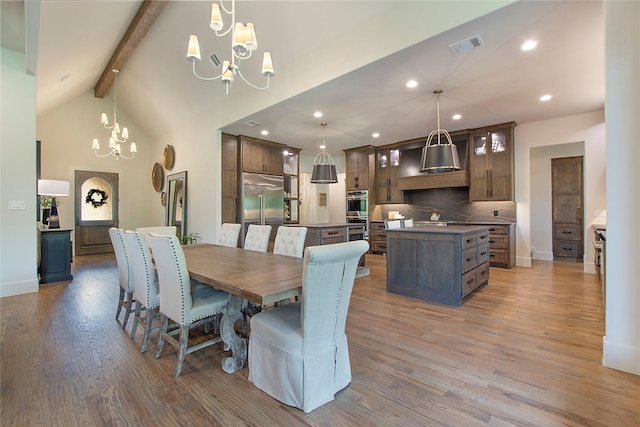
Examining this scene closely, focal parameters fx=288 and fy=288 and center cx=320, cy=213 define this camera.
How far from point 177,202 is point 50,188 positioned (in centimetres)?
242

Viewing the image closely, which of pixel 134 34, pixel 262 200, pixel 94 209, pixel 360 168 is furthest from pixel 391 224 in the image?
pixel 94 209

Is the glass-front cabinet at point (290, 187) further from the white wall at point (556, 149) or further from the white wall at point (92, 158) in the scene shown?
the white wall at point (556, 149)

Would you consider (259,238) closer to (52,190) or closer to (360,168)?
(52,190)

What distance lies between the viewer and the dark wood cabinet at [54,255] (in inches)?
180

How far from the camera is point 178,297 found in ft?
6.45

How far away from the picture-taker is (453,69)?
3.32 metres

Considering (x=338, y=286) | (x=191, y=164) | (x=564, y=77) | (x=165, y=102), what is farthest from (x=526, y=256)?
(x=165, y=102)

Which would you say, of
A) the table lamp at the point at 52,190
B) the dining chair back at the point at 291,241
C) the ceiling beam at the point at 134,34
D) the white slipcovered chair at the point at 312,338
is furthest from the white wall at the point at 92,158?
the white slipcovered chair at the point at 312,338

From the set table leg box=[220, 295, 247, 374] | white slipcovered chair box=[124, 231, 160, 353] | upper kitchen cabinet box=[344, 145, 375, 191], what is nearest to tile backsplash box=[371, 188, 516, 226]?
upper kitchen cabinet box=[344, 145, 375, 191]

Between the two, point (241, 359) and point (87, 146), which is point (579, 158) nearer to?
point (241, 359)

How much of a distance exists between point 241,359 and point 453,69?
3645 millimetres

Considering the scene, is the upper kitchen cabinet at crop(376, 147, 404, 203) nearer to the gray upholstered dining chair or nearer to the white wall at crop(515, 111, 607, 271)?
the white wall at crop(515, 111, 607, 271)

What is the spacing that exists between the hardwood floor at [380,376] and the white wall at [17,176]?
3.41 ft

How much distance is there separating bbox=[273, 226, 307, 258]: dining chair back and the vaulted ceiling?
1.93m
